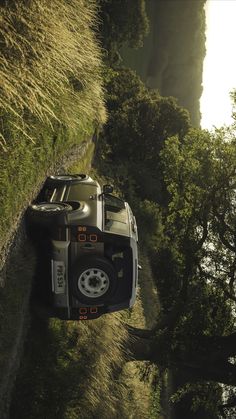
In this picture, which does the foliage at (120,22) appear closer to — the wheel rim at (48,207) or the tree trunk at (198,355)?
the wheel rim at (48,207)

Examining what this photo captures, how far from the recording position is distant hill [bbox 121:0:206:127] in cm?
6480

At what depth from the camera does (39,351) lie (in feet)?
27.4

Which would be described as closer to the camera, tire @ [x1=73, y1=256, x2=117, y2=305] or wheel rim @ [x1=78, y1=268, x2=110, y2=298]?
tire @ [x1=73, y1=256, x2=117, y2=305]

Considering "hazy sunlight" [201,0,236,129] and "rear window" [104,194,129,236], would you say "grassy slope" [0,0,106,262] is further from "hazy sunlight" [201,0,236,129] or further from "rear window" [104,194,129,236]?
"hazy sunlight" [201,0,236,129]

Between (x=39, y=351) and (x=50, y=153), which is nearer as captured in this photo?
(x=39, y=351)

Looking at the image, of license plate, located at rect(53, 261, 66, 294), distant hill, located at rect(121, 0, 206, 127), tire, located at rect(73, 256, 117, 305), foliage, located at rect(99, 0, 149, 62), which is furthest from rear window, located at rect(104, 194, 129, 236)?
distant hill, located at rect(121, 0, 206, 127)

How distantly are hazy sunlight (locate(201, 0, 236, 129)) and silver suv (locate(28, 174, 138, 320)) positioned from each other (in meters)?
107

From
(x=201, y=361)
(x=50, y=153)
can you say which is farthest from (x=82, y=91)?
(x=201, y=361)

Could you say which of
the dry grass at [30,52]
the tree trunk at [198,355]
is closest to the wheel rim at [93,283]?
the dry grass at [30,52]

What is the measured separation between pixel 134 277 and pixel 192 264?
16.2 feet

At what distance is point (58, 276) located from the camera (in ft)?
26.0

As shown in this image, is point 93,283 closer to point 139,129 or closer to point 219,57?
point 139,129

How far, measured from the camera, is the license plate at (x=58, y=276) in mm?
7887

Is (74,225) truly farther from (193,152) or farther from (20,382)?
(193,152)
